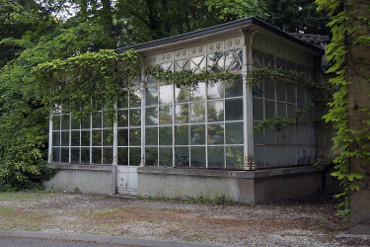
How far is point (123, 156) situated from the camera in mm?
13414

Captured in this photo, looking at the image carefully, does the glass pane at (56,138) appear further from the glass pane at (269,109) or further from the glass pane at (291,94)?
the glass pane at (291,94)

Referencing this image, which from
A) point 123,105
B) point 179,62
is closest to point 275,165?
point 179,62

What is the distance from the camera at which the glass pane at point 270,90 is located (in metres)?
11.3

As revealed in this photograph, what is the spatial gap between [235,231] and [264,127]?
13.0 feet

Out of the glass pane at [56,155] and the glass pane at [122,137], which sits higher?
the glass pane at [122,137]

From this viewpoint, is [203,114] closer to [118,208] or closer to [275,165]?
[275,165]

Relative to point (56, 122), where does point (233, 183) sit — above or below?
below

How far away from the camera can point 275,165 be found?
11289 mm

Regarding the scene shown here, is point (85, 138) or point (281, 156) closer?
point (281, 156)

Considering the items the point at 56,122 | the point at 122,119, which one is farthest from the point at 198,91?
the point at 56,122

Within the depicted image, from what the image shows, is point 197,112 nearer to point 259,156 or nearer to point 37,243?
point 259,156

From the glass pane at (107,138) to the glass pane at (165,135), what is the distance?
7.34ft

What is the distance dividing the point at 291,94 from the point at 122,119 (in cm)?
581

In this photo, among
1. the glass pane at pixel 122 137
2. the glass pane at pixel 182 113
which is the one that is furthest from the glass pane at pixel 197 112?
the glass pane at pixel 122 137
